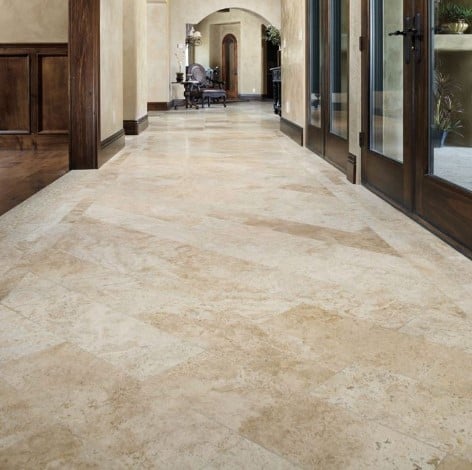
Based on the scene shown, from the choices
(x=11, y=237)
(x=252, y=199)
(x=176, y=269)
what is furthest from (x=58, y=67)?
(x=176, y=269)

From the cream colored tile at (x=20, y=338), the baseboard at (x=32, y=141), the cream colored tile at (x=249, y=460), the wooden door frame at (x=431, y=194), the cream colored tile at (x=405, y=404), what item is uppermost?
the baseboard at (x=32, y=141)

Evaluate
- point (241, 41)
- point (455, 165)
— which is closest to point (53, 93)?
point (455, 165)

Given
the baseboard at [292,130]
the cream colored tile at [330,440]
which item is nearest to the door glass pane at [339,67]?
the baseboard at [292,130]

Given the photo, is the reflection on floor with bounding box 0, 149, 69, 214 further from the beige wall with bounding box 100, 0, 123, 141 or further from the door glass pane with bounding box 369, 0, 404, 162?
the door glass pane with bounding box 369, 0, 404, 162

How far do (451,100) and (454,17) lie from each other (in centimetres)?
35

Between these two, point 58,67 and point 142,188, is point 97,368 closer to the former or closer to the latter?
point 142,188

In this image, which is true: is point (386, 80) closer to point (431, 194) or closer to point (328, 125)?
point (431, 194)

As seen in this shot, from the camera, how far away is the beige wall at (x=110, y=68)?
552 cm

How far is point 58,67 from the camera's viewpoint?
6727 millimetres

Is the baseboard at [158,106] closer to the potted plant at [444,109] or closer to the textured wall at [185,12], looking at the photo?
the textured wall at [185,12]

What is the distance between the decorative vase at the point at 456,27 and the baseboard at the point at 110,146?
3191 millimetres

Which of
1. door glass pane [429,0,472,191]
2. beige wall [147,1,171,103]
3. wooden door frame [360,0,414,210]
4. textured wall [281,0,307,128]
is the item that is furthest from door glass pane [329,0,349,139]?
beige wall [147,1,171,103]

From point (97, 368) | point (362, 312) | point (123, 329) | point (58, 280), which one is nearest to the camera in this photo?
point (97, 368)

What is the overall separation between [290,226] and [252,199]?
0.81 meters
